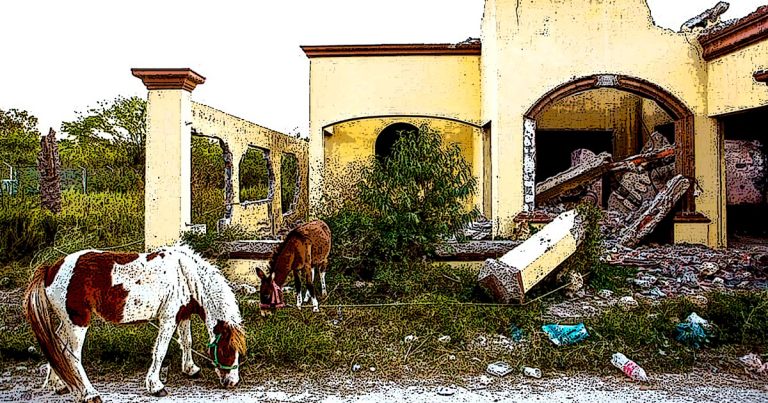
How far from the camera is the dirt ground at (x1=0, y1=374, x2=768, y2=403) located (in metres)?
5.04

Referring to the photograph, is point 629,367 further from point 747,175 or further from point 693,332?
point 747,175

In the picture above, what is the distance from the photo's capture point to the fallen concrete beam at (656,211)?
11414 mm

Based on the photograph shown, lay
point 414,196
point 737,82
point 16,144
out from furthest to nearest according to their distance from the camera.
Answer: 1. point 16,144
2. point 737,82
3. point 414,196

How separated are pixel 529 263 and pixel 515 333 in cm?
108

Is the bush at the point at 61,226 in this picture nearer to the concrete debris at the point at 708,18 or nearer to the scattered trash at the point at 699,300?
the scattered trash at the point at 699,300

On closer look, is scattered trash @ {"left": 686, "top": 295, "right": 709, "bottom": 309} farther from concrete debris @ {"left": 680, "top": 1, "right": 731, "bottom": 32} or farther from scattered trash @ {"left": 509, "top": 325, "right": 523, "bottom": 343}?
concrete debris @ {"left": 680, "top": 1, "right": 731, "bottom": 32}

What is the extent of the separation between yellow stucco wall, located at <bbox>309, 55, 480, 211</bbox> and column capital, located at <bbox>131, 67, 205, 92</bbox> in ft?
14.4

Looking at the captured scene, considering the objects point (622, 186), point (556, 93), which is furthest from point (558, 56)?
point (622, 186)

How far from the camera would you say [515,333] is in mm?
6617

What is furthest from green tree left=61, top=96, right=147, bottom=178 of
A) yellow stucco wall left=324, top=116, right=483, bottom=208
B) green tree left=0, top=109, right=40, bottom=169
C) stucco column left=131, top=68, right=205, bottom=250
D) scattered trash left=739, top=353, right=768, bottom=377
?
scattered trash left=739, top=353, right=768, bottom=377

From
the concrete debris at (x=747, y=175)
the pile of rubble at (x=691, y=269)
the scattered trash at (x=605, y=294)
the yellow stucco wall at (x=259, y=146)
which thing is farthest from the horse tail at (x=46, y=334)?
the concrete debris at (x=747, y=175)

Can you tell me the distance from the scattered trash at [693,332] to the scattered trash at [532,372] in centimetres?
171

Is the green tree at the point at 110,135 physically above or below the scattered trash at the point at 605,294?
above

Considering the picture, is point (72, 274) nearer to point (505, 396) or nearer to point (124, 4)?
point (505, 396)
